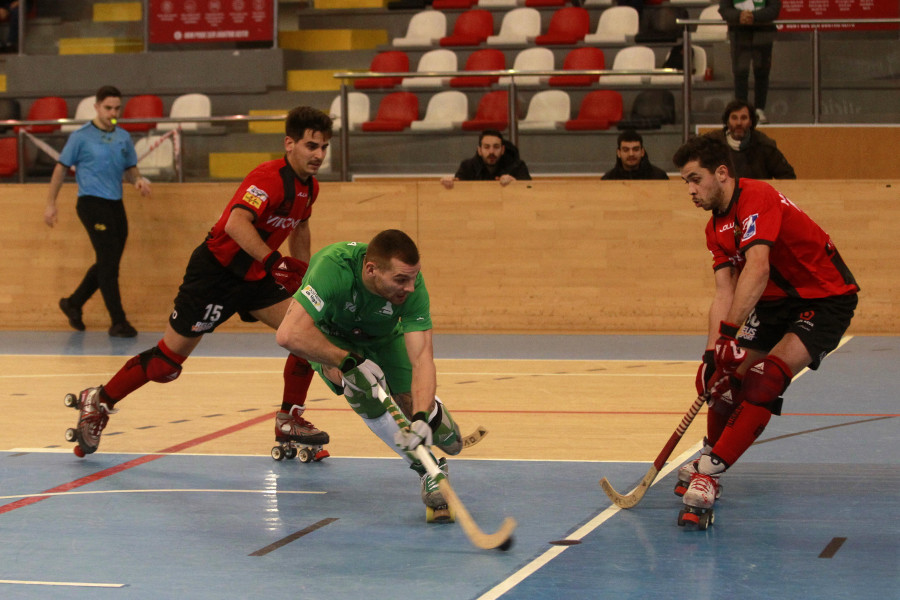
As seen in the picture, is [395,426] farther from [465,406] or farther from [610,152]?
[610,152]

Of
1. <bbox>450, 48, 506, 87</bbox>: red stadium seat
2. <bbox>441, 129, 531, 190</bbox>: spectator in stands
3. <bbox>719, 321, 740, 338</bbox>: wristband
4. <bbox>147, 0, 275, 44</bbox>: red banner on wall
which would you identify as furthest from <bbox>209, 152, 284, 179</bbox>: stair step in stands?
<bbox>719, 321, 740, 338</bbox>: wristband

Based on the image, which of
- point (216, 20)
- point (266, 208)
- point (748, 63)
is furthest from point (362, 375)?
point (216, 20)

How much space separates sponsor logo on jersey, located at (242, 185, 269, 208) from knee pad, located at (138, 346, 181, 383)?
0.91 m

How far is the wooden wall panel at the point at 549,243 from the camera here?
10.5 metres

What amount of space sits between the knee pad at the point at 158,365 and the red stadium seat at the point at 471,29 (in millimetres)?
9601

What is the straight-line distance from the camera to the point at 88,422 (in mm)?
5902

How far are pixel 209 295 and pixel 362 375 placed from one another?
5.74ft

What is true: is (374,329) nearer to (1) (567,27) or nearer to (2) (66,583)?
(2) (66,583)

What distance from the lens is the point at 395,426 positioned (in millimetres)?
4898

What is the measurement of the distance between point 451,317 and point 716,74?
3.45 m

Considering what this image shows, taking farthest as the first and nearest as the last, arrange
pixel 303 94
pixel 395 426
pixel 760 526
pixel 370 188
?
pixel 303 94 < pixel 370 188 < pixel 395 426 < pixel 760 526

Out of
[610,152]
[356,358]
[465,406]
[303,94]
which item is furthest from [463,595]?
[303,94]

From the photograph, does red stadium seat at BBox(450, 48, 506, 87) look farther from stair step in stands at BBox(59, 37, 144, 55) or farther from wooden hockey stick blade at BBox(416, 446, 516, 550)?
wooden hockey stick blade at BBox(416, 446, 516, 550)

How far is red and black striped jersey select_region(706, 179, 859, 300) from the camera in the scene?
4.75 meters
